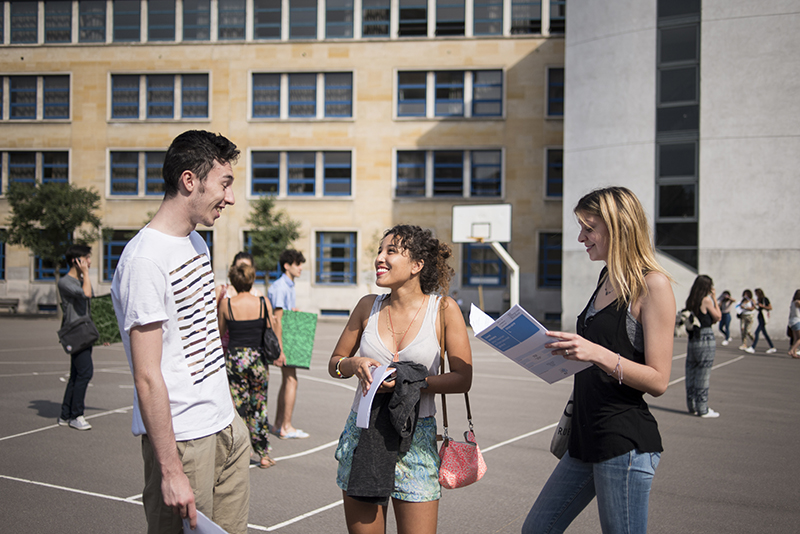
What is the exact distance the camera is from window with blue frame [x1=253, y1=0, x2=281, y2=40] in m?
36.2

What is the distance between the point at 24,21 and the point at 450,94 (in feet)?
85.5

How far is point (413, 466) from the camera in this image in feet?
9.72

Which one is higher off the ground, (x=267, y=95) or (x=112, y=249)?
(x=267, y=95)

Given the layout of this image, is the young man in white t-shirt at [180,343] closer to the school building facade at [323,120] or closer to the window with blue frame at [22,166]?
the school building facade at [323,120]

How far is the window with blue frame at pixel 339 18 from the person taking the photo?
35.8 meters

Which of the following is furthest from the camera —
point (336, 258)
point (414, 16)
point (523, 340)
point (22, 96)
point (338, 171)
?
point (22, 96)

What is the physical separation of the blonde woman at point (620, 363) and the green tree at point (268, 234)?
96.1ft

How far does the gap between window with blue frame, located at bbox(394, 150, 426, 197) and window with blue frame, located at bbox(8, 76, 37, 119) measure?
22.0 metres

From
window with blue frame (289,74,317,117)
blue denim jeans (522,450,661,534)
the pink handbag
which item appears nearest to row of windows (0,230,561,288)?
window with blue frame (289,74,317,117)

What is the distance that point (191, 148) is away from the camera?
244 cm

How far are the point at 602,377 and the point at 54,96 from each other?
41721mm

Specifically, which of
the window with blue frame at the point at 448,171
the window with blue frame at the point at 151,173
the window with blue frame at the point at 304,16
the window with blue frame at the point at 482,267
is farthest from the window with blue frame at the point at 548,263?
the window with blue frame at the point at 151,173

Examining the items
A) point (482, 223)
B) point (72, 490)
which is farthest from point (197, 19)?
point (72, 490)

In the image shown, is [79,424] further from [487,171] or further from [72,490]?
[487,171]
